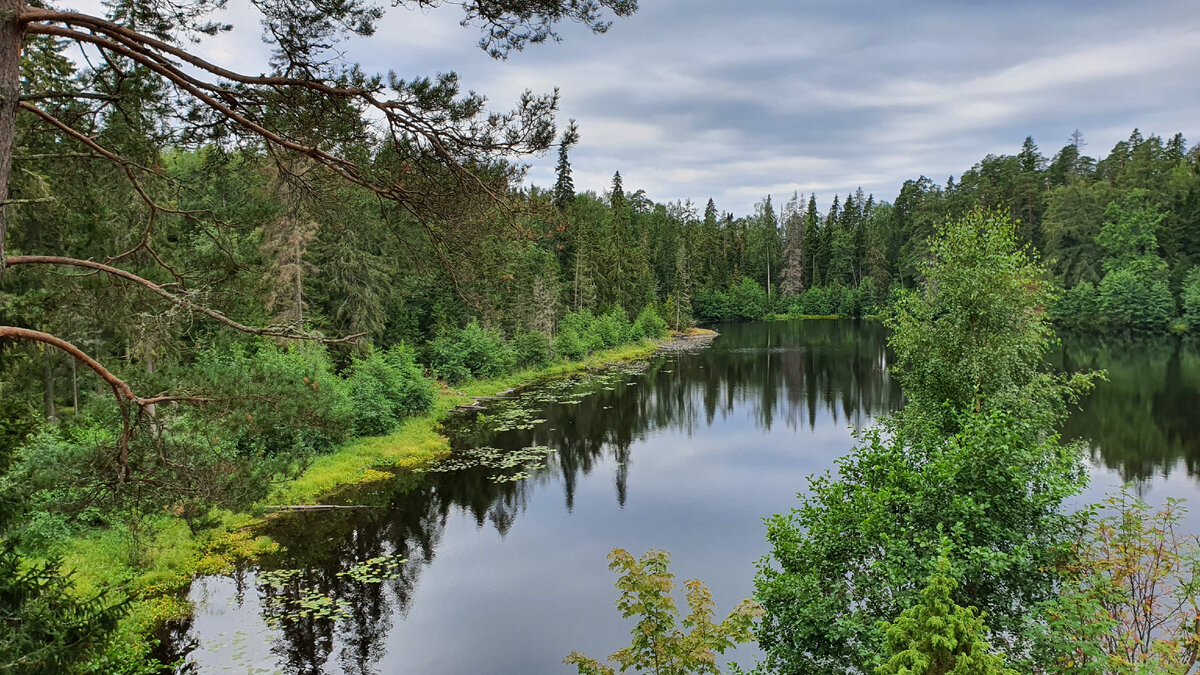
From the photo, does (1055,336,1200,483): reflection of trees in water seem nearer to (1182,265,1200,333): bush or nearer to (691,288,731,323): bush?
(1182,265,1200,333): bush

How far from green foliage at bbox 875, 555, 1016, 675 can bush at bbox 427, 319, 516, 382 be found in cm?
3089

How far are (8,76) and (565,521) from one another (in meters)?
16.6

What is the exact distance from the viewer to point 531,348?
43.8 m

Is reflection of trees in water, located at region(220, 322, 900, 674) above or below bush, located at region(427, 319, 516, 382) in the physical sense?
below

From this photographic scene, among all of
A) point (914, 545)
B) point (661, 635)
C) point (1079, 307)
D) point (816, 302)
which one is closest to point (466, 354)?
point (661, 635)

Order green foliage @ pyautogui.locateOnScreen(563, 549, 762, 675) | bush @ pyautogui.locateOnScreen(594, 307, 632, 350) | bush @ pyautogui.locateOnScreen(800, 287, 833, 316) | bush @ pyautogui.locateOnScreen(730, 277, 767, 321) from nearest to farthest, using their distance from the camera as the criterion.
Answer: green foliage @ pyautogui.locateOnScreen(563, 549, 762, 675) < bush @ pyautogui.locateOnScreen(594, 307, 632, 350) < bush @ pyautogui.locateOnScreen(730, 277, 767, 321) < bush @ pyautogui.locateOnScreen(800, 287, 833, 316)

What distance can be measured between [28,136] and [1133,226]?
77285 mm

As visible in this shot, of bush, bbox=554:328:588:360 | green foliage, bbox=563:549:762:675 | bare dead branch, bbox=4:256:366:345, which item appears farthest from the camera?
bush, bbox=554:328:588:360

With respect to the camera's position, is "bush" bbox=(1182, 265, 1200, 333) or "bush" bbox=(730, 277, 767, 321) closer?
"bush" bbox=(1182, 265, 1200, 333)

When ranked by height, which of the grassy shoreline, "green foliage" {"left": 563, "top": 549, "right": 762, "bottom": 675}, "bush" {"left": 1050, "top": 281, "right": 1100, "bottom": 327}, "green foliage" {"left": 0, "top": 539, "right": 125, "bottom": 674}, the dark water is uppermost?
"bush" {"left": 1050, "top": 281, "right": 1100, "bottom": 327}

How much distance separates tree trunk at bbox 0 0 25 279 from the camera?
14.5ft

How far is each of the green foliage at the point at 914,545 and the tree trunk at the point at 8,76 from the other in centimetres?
928

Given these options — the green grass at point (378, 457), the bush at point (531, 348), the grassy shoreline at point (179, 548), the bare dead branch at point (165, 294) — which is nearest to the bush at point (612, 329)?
the bush at point (531, 348)

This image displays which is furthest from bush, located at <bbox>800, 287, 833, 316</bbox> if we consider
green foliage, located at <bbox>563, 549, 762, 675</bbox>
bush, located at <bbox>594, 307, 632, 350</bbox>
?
green foliage, located at <bbox>563, 549, 762, 675</bbox>
